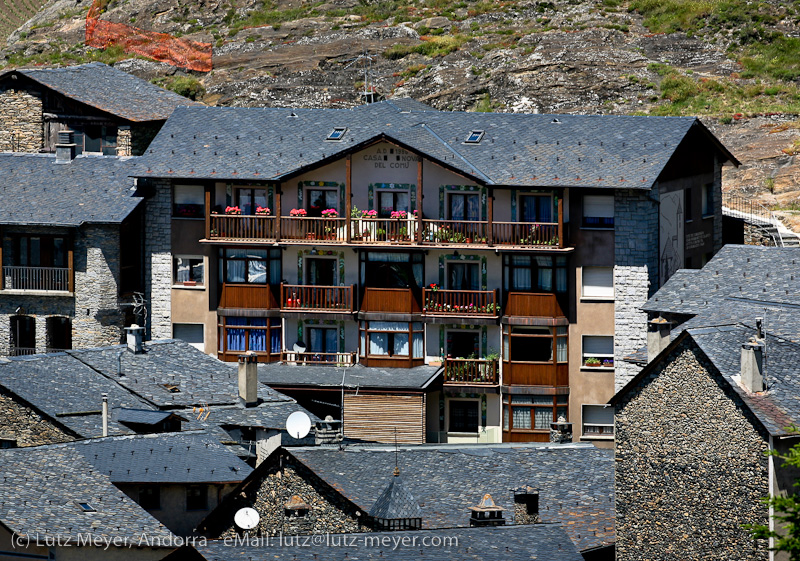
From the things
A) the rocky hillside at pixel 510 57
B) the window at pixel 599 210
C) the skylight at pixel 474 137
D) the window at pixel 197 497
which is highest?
the rocky hillside at pixel 510 57

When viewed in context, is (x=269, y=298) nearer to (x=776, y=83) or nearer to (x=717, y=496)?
(x=717, y=496)

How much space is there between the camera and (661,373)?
45094 millimetres

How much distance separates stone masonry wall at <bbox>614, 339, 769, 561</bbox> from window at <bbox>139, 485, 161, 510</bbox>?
1191 centimetres

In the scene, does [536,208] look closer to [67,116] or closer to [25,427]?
[25,427]

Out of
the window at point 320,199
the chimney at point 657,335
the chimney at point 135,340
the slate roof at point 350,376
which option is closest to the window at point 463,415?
the slate roof at point 350,376

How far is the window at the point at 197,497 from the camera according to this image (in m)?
48.1

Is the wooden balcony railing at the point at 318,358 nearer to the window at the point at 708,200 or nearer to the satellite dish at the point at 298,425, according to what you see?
the window at the point at 708,200

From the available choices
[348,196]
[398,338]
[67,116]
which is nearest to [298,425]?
[398,338]

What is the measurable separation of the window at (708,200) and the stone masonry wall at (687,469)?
88.3ft

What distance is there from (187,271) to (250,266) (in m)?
2.61

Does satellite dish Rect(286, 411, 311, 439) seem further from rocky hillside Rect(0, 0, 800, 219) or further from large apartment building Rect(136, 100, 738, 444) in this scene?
rocky hillside Rect(0, 0, 800, 219)

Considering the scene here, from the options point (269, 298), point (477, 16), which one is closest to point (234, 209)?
point (269, 298)

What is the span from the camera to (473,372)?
67.4m

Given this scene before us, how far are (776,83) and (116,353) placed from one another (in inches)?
1994
